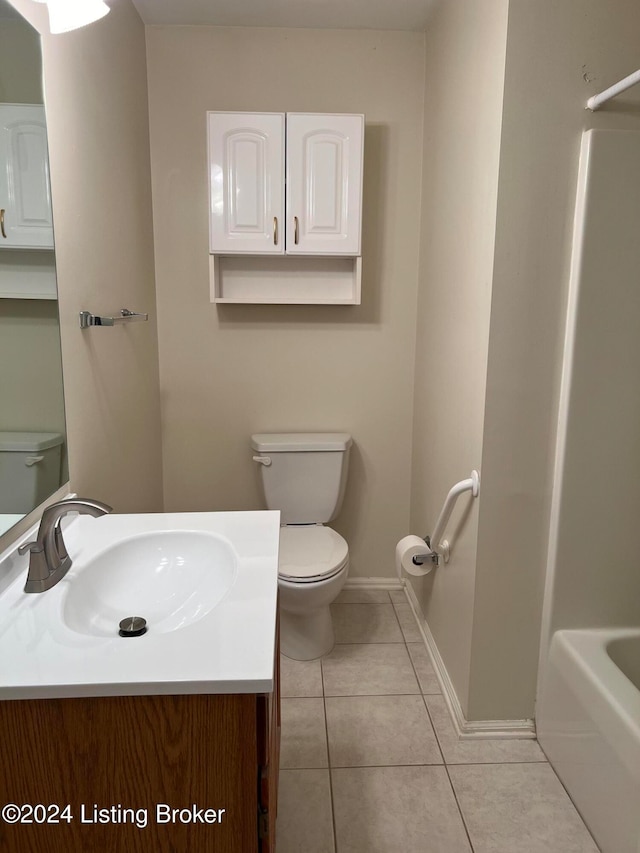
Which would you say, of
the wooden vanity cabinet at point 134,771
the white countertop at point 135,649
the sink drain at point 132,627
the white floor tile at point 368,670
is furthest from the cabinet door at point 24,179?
the white floor tile at point 368,670

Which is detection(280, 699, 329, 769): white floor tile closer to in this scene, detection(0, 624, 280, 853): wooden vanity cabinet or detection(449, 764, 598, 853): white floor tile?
detection(449, 764, 598, 853): white floor tile

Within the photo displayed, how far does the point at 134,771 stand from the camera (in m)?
0.93

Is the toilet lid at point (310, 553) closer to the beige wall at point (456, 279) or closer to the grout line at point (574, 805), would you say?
the beige wall at point (456, 279)

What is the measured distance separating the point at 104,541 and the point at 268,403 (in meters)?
1.42

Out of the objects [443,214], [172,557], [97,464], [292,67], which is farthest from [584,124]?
[97,464]

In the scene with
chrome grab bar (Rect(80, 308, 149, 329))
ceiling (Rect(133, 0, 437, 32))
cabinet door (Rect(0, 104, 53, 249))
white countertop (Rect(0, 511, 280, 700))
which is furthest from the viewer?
ceiling (Rect(133, 0, 437, 32))

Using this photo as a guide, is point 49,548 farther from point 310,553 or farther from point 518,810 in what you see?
point 518,810

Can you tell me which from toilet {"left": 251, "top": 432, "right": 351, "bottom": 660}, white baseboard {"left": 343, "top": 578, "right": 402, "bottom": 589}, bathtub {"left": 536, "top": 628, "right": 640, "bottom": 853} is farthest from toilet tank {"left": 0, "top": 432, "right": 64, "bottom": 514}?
white baseboard {"left": 343, "top": 578, "right": 402, "bottom": 589}

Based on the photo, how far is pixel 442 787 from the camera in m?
1.78

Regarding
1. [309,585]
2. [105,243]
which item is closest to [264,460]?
[309,585]

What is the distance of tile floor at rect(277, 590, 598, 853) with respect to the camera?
1.61 m

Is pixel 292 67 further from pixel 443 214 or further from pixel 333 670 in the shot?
pixel 333 670

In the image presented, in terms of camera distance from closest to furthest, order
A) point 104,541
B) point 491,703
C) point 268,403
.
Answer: point 104,541 → point 491,703 → point 268,403

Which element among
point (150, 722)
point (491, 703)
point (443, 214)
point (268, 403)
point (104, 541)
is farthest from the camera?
point (268, 403)
